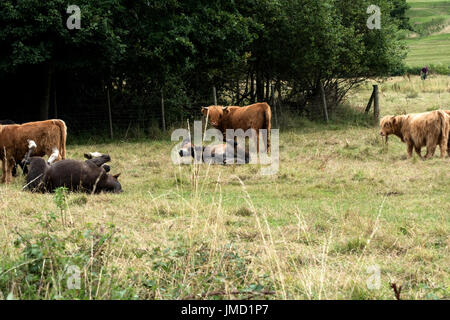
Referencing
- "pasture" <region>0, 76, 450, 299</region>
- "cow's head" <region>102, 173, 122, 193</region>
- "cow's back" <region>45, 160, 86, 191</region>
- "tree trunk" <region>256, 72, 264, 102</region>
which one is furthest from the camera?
"tree trunk" <region>256, 72, 264, 102</region>

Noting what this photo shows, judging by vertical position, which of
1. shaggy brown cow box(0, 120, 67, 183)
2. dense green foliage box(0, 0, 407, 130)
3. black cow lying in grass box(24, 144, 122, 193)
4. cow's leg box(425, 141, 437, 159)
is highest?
dense green foliage box(0, 0, 407, 130)

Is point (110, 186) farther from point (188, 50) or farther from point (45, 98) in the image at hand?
point (45, 98)

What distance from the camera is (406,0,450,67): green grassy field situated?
4838 centimetres

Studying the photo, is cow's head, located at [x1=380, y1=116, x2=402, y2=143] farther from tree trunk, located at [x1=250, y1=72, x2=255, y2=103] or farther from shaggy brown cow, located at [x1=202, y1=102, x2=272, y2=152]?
tree trunk, located at [x1=250, y1=72, x2=255, y2=103]

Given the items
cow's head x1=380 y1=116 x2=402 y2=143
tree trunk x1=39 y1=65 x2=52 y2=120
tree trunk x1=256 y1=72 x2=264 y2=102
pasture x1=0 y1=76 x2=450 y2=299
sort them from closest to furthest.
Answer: pasture x1=0 y1=76 x2=450 y2=299
cow's head x1=380 y1=116 x2=402 y2=143
tree trunk x1=39 y1=65 x2=52 y2=120
tree trunk x1=256 y1=72 x2=264 y2=102

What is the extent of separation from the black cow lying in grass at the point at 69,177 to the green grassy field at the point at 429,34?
37.6 m

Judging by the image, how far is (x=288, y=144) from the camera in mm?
15648

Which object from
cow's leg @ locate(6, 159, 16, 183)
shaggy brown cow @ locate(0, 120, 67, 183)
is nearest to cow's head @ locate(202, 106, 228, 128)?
shaggy brown cow @ locate(0, 120, 67, 183)

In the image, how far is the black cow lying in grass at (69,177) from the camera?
29.6 ft

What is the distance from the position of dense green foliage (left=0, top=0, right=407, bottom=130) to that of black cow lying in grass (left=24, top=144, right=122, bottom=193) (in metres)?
6.42

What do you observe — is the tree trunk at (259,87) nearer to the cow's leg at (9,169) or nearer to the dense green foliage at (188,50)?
the dense green foliage at (188,50)
